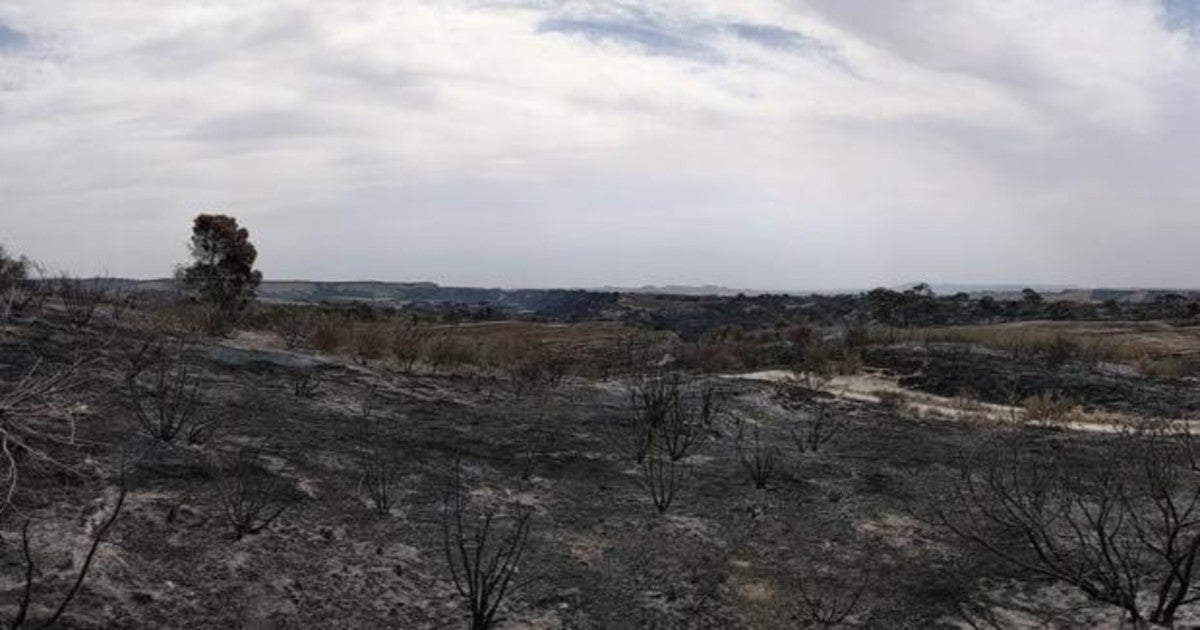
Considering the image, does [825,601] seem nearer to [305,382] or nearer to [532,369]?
[305,382]

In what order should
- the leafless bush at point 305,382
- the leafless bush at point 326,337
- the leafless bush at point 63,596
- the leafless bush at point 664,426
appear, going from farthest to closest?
the leafless bush at point 326,337 < the leafless bush at point 305,382 < the leafless bush at point 664,426 < the leafless bush at point 63,596

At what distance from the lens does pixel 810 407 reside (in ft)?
51.9

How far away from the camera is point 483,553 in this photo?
265 inches

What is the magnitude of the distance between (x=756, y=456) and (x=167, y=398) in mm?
6135

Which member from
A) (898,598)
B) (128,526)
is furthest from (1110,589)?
(128,526)

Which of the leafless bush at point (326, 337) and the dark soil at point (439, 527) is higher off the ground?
the leafless bush at point (326, 337)

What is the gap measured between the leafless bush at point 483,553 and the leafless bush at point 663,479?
1155 mm

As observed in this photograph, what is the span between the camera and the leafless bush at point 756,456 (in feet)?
29.9

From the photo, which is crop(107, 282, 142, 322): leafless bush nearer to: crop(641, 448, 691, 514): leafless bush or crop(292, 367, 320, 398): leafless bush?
crop(292, 367, 320, 398): leafless bush

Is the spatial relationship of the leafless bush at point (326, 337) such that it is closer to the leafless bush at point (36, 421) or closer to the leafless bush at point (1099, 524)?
the leafless bush at point (36, 421)

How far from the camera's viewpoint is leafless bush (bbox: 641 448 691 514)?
8.00 meters

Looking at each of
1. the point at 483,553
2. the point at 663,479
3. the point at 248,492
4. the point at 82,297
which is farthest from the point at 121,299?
the point at 483,553

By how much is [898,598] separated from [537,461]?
430 centimetres

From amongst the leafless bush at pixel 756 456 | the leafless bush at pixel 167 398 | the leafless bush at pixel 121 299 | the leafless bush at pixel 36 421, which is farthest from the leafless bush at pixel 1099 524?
the leafless bush at pixel 121 299
